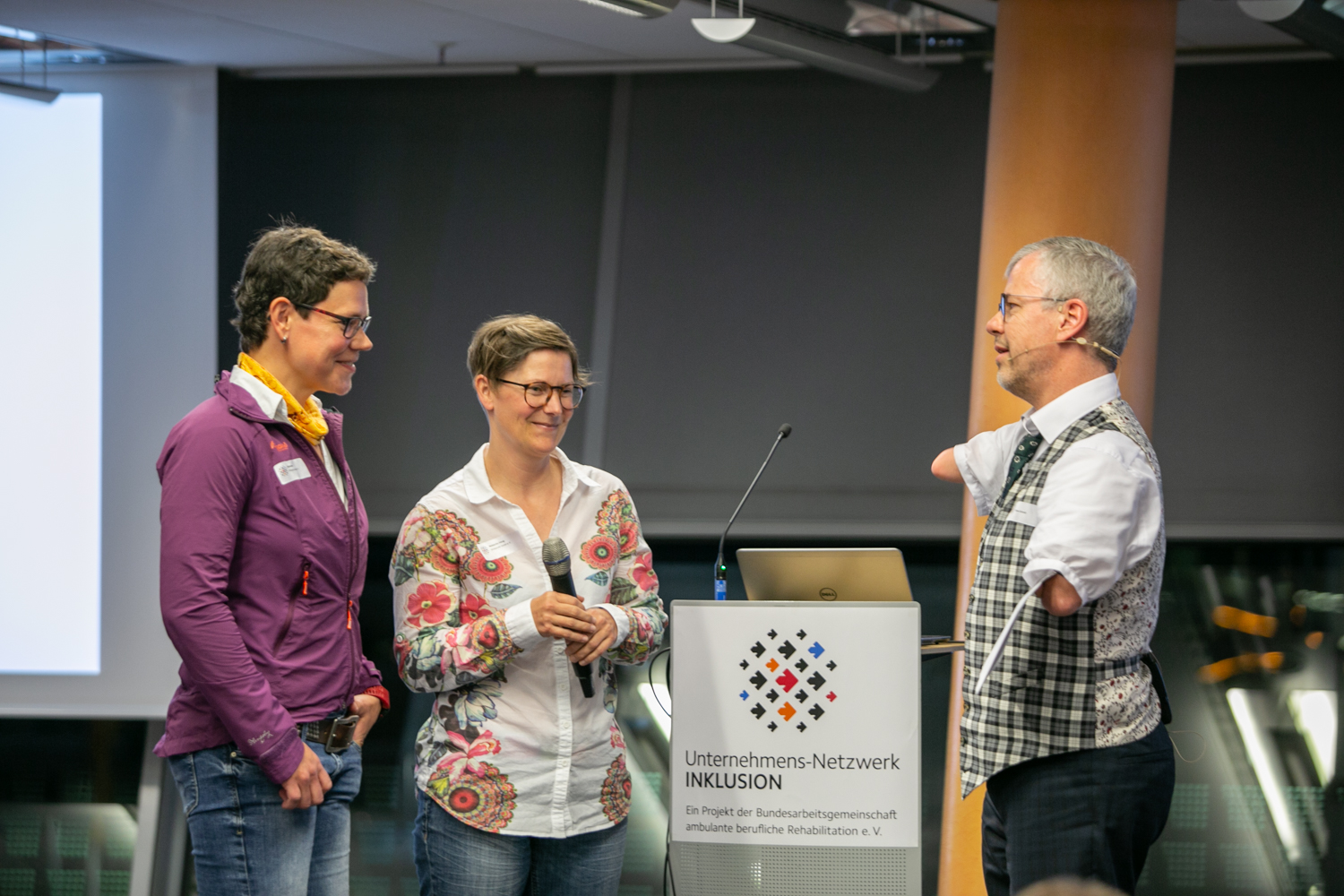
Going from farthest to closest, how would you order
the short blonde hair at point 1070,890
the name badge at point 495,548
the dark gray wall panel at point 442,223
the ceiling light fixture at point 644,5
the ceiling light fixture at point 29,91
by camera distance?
the dark gray wall panel at point 442,223 → the ceiling light fixture at point 29,91 → the ceiling light fixture at point 644,5 → the name badge at point 495,548 → the short blonde hair at point 1070,890

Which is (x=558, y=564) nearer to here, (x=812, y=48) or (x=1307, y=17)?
(x=812, y=48)

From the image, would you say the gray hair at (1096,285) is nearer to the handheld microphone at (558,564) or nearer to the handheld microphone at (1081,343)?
the handheld microphone at (1081,343)

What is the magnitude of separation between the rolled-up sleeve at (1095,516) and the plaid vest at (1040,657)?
0.16 ft

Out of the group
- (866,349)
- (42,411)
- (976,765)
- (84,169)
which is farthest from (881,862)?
(866,349)

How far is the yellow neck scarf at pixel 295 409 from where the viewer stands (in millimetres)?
1855

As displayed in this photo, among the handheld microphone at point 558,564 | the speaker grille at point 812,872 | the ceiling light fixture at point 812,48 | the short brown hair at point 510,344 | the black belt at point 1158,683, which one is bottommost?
the speaker grille at point 812,872

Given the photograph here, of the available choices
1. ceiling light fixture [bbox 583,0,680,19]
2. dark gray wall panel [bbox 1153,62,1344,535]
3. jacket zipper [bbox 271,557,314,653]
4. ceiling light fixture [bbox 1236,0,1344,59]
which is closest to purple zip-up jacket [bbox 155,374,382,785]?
jacket zipper [bbox 271,557,314,653]

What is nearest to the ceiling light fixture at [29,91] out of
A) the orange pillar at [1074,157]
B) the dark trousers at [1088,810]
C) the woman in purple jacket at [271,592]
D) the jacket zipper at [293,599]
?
the woman in purple jacket at [271,592]

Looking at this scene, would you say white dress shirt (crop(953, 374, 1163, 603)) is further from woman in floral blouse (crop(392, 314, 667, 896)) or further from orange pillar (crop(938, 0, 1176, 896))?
orange pillar (crop(938, 0, 1176, 896))

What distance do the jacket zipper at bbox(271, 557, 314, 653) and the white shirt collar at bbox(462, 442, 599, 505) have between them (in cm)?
31

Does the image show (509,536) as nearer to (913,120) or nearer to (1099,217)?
(1099,217)

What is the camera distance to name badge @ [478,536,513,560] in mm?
1994

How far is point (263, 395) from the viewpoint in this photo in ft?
5.97

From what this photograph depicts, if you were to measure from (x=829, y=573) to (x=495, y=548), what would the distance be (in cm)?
69
